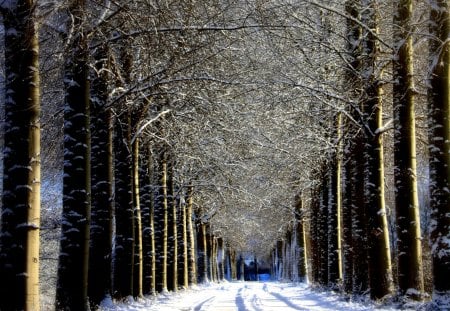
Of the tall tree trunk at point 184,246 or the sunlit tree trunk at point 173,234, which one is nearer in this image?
the sunlit tree trunk at point 173,234

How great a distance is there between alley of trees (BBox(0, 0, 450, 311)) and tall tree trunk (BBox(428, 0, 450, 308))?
0.03m

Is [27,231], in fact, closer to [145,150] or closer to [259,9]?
[259,9]

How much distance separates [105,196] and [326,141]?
9228mm

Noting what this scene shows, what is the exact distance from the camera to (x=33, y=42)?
8.29m

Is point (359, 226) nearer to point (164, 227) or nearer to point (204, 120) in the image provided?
point (204, 120)

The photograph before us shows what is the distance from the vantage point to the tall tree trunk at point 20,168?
7.71 metres

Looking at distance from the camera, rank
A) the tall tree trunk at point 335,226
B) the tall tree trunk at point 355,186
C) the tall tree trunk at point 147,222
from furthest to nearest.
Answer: the tall tree trunk at point 335,226 < the tall tree trunk at point 147,222 < the tall tree trunk at point 355,186

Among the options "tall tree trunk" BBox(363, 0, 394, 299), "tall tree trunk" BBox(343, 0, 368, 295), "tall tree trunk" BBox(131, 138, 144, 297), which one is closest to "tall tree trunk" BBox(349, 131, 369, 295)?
"tall tree trunk" BBox(343, 0, 368, 295)

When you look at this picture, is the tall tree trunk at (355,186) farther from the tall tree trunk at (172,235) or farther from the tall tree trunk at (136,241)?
the tall tree trunk at (172,235)

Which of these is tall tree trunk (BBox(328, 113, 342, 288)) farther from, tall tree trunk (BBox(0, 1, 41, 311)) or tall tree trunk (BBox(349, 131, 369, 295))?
tall tree trunk (BBox(0, 1, 41, 311))

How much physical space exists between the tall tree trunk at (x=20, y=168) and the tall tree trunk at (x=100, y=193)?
5157 millimetres

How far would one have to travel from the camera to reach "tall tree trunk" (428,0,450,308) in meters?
10.7

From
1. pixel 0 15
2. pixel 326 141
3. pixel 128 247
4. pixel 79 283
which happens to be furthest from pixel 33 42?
pixel 326 141

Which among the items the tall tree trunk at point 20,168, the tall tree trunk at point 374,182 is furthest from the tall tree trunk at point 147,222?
the tall tree trunk at point 20,168
